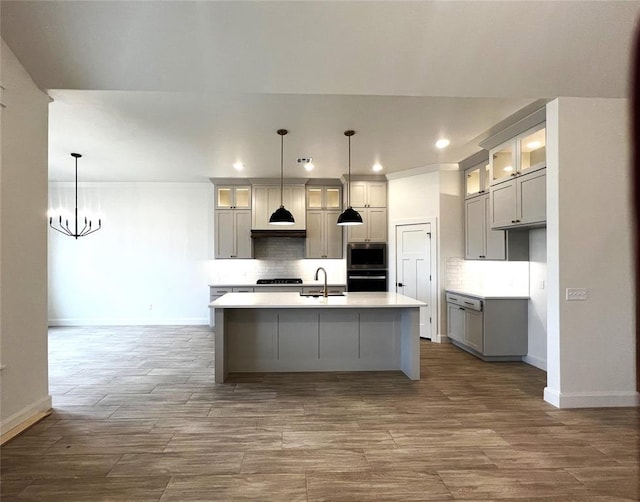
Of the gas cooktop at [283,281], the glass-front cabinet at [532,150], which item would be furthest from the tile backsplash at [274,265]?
the glass-front cabinet at [532,150]

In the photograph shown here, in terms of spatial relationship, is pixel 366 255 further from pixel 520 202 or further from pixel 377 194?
pixel 520 202

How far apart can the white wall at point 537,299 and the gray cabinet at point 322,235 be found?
3.26 metres

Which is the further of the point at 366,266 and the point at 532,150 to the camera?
the point at 366,266

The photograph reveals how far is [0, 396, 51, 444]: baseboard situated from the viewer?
9.30 feet

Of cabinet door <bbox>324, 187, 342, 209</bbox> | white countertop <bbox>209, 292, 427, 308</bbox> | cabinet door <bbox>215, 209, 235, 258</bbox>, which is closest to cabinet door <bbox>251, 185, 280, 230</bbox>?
cabinet door <bbox>215, 209, 235, 258</bbox>

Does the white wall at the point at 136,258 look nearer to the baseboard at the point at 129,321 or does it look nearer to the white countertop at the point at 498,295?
the baseboard at the point at 129,321

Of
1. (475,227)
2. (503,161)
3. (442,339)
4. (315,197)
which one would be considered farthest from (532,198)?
(315,197)

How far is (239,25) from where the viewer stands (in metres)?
2.81

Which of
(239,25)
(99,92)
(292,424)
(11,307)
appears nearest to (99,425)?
(11,307)

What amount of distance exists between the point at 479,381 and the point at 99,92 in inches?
188

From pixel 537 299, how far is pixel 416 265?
1.99 meters

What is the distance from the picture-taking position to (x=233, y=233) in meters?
7.13

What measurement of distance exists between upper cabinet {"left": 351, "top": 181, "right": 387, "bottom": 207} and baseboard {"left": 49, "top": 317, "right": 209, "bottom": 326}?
3.74m

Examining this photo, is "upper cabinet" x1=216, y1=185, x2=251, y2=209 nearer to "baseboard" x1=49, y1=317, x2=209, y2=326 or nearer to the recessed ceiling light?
the recessed ceiling light
